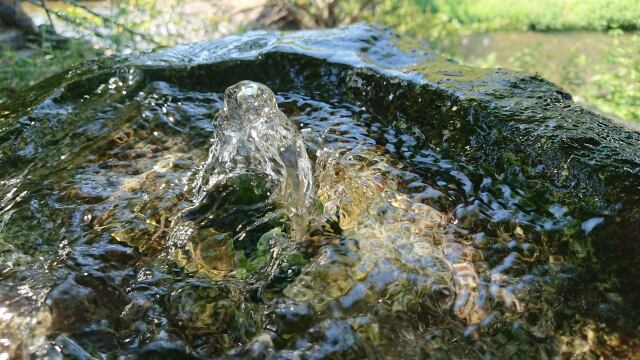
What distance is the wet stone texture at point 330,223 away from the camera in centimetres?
144

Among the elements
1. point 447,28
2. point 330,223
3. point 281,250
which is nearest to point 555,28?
point 447,28

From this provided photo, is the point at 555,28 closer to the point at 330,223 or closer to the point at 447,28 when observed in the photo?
the point at 447,28

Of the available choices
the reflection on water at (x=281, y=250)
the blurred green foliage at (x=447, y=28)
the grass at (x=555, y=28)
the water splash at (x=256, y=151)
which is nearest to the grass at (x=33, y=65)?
the blurred green foliage at (x=447, y=28)

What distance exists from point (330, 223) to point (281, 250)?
212mm

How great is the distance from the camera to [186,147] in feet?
7.80

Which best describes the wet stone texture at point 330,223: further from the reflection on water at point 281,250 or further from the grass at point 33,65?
the grass at point 33,65

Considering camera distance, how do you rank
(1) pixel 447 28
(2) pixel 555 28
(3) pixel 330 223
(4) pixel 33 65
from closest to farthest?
(3) pixel 330 223, (4) pixel 33 65, (2) pixel 555 28, (1) pixel 447 28

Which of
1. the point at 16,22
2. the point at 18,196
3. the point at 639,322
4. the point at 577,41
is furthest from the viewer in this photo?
the point at 577,41

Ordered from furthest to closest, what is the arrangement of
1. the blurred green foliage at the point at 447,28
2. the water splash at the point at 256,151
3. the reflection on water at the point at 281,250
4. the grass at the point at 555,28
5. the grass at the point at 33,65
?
the grass at the point at 555,28 < the blurred green foliage at the point at 447,28 < the grass at the point at 33,65 < the water splash at the point at 256,151 < the reflection on water at the point at 281,250

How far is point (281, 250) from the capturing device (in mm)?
1738

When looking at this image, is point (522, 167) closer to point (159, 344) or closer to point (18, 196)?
point (159, 344)

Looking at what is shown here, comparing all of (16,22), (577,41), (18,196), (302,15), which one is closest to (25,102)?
(18,196)

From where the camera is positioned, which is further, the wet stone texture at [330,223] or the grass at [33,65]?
the grass at [33,65]

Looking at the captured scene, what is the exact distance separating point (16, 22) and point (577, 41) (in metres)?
7.48
